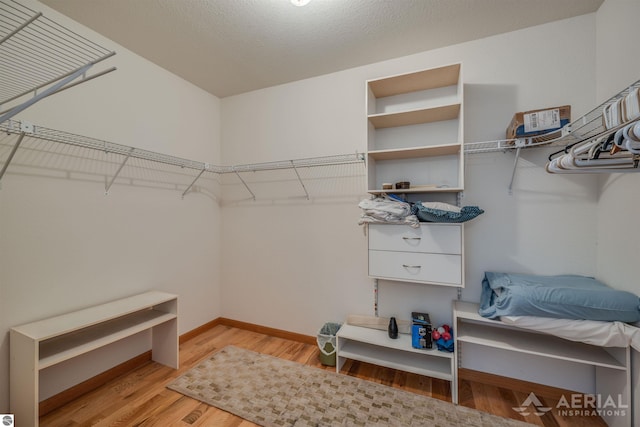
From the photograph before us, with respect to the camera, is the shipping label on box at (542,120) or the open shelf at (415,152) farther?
the open shelf at (415,152)

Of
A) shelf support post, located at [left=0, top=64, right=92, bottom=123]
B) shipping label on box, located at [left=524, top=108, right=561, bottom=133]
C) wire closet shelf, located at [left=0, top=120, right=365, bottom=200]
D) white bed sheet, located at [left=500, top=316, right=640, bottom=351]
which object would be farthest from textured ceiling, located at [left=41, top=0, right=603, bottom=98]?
white bed sheet, located at [left=500, top=316, right=640, bottom=351]

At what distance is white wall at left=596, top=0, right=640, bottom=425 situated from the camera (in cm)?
144

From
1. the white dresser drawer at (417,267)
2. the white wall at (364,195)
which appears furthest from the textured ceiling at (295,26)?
the white dresser drawer at (417,267)

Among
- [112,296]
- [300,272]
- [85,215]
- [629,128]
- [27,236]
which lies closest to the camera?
[629,128]

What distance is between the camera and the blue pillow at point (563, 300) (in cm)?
140

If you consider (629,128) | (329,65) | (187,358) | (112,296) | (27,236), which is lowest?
(187,358)

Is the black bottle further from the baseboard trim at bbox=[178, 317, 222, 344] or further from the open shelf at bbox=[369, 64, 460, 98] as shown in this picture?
the baseboard trim at bbox=[178, 317, 222, 344]

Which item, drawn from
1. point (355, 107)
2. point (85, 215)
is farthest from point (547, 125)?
point (85, 215)

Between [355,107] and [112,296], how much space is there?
255 cm

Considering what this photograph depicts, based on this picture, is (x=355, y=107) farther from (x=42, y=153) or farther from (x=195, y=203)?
(x=42, y=153)

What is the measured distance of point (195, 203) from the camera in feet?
9.09

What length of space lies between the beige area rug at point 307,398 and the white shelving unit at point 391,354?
161mm

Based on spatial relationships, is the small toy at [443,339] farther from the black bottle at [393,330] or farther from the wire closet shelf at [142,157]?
the wire closet shelf at [142,157]

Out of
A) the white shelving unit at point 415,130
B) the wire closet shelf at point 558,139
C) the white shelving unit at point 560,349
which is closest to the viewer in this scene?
the white shelving unit at point 560,349
